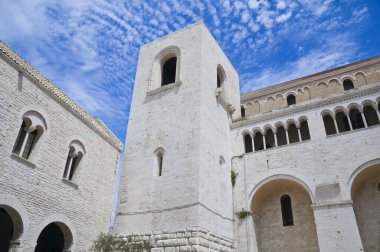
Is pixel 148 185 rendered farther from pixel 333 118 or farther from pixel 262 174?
pixel 333 118

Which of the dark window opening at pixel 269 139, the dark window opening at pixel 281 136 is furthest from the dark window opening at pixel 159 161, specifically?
the dark window opening at pixel 281 136

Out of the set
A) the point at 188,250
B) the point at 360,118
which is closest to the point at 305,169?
the point at 360,118

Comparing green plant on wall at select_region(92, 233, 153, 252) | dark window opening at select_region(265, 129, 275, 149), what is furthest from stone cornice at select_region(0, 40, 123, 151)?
dark window opening at select_region(265, 129, 275, 149)

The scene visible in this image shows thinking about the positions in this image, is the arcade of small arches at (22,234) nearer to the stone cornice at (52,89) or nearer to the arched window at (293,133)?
the stone cornice at (52,89)

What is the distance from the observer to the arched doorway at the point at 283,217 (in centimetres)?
1258

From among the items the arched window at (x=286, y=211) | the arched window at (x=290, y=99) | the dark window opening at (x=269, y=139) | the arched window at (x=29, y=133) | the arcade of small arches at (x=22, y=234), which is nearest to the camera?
the arcade of small arches at (x=22, y=234)

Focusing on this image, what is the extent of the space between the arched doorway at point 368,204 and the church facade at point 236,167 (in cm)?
4

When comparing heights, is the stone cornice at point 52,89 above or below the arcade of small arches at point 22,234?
above

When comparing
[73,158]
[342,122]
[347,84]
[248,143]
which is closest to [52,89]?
[73,158]

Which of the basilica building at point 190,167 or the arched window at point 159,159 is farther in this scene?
the arched window at point 159,159

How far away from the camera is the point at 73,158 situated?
14227mm

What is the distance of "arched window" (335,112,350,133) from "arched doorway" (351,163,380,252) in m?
2.51

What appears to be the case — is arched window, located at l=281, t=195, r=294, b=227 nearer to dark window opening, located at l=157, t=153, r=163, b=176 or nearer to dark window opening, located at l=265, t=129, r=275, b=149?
dark window opening, located at l=265, t=129, r=275, b=149

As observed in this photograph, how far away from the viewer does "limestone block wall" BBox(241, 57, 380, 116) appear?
55.0 ft
